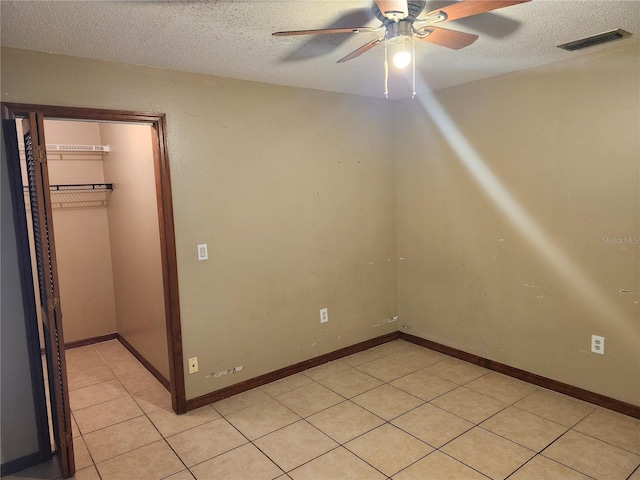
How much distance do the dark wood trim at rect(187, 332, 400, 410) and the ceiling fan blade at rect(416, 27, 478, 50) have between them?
263 centimetres

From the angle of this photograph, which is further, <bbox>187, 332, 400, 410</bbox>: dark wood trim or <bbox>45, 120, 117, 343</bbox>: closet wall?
<bbox>45, 120, 117, 343</bbox>: closet wall

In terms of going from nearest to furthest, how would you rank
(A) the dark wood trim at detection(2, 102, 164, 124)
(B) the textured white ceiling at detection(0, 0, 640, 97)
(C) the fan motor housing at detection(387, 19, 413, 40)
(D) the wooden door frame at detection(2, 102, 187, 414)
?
(C) the fan motor housing at detection(387, 19, 413, 40)
(B) the textured white ceiling at detection(0, 0, 640, 97)
(A) the dark wood trim at detection(2, 102, 164, 124)
(D) the wooden door frame at detection(2, 102, 187, 414)

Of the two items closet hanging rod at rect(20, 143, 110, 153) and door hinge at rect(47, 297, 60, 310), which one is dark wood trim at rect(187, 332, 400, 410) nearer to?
door hinge at rect(47, 297, 60, 310)

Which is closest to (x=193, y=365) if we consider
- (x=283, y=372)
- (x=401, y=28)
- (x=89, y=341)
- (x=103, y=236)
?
(x=283, y=372)

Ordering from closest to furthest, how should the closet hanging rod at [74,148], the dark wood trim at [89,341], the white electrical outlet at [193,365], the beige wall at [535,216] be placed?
the beige wall at [535,216] → the white electrical outlet at [193,365] → the closet hanging rod at [74,148] → the dark wood trim at [89,341]

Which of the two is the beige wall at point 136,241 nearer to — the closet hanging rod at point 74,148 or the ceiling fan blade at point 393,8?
the closet hanging rod at point 74,148

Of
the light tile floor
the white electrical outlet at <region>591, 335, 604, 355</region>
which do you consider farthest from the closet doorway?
the white electrical outlet at <region>591, 335, 604, 355</region>

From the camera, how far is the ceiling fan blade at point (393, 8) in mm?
1575

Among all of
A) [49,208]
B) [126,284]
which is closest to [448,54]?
[49,208]

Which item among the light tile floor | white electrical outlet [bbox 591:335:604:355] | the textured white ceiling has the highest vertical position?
the textured white ceiling

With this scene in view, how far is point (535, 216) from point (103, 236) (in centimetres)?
398

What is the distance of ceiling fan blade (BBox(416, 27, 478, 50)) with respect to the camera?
185 centimetres

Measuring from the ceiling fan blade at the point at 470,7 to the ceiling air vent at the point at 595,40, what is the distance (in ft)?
4.10

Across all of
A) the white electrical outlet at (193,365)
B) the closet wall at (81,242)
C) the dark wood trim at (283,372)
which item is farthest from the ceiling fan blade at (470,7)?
the closet wall at (81,242)
